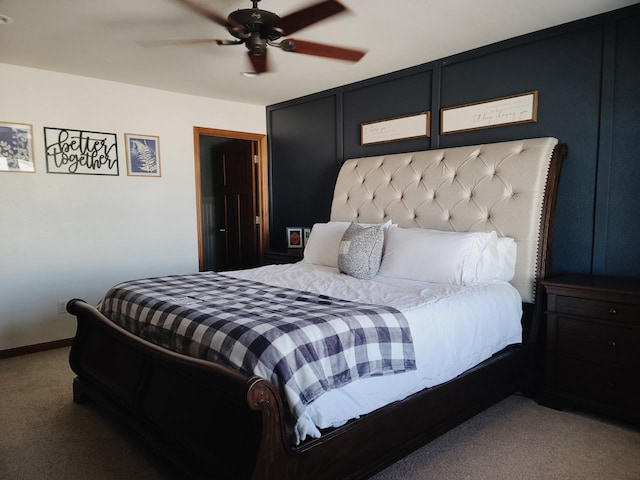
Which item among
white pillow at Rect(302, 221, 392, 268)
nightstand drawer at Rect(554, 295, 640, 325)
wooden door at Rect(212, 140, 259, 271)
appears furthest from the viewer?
wooden door at Rect(212, 140, 259, 271)

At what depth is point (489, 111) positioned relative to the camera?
3260mm

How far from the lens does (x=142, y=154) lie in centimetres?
427

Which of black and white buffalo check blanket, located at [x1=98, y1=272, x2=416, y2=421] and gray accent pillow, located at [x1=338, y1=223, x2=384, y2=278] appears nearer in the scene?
black and white buffalo check blanket, located at [x1=98, y1=272, x2=416, y2=421]

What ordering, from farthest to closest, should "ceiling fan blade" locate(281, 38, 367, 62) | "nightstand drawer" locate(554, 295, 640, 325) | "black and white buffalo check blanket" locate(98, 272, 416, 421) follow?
"ceiling fan blade" locate(281, 38, 367, 62)
"nightstand drawer" locate(554, 295, 640, 325)
"black and white buffalo check blanket" locate(98, 272, 416, 421)

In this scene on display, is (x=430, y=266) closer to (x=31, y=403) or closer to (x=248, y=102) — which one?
(x=31, y=403)

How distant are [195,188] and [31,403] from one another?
8.18ft

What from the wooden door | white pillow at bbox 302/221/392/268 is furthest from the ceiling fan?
the wooden door

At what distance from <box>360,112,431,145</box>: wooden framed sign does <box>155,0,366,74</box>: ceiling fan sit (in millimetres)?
1157

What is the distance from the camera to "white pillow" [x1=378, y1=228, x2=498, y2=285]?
273 cm

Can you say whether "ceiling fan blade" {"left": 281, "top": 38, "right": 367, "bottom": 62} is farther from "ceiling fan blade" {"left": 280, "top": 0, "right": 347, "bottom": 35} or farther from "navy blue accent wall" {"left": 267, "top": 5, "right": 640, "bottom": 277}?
"navy blue accent wall" {"left": 267, "top": 5, "right": 640, "bottom": 277}

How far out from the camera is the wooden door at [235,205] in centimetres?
533

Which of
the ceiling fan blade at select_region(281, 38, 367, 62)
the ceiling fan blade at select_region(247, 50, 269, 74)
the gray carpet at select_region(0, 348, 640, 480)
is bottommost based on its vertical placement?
the gray carpet at select_region(0, 348, 640, 480)

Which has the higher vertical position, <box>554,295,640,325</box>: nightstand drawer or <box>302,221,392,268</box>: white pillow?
<box>302,221,392,268</box>: white pillow

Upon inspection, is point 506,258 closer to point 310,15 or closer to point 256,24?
point 310,15
